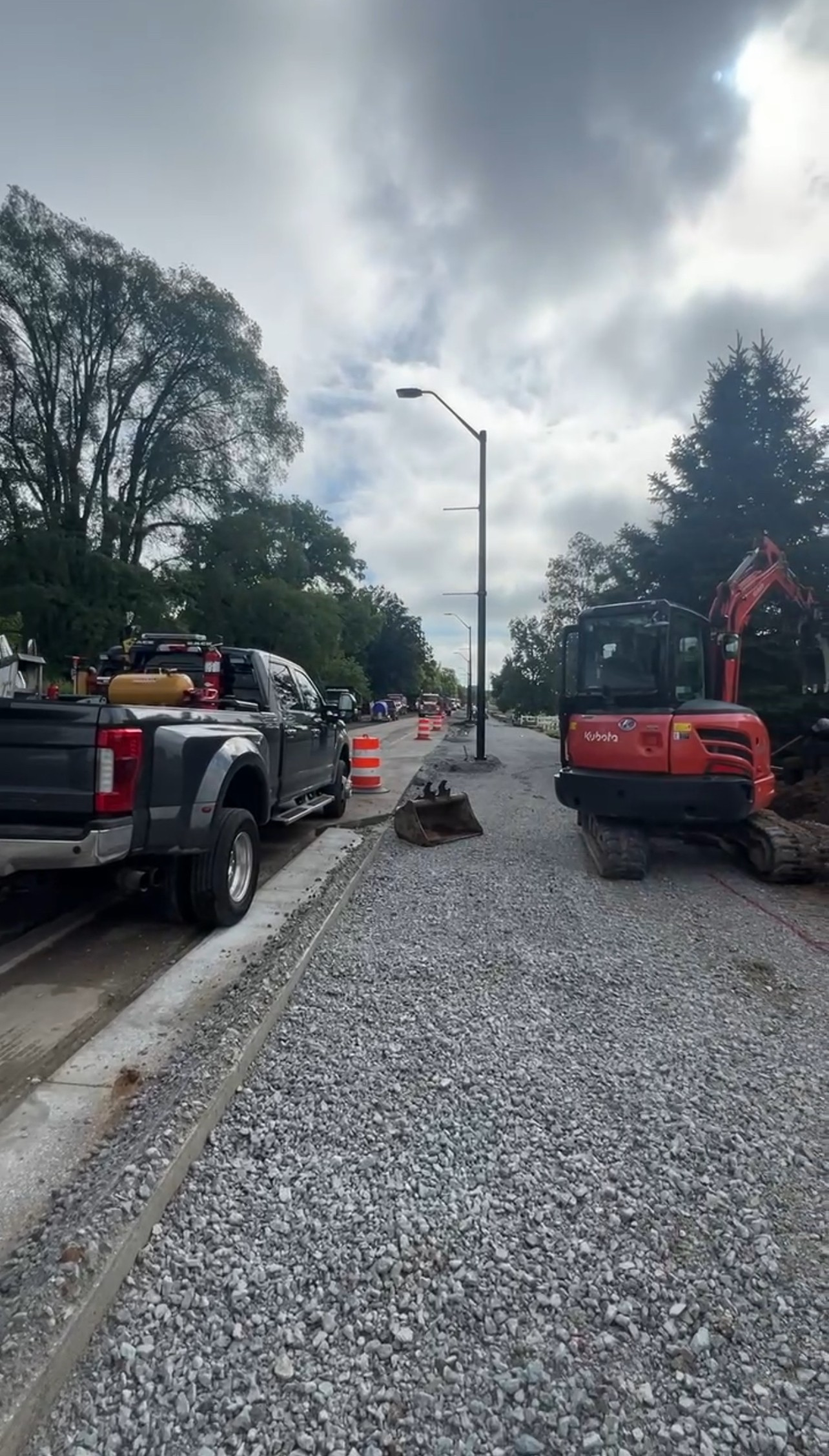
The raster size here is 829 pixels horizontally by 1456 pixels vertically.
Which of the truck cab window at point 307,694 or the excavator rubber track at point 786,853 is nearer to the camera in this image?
the excavator rubber track at point 786,853

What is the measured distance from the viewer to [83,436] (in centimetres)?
2461

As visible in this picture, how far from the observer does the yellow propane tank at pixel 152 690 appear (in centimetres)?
577

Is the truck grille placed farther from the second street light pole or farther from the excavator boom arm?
the second street light pole

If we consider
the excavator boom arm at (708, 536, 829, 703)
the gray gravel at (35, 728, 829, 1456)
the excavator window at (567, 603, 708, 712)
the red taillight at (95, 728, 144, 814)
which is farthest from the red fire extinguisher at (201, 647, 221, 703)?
the excavator boom arm at (708, 536, 829, 703)

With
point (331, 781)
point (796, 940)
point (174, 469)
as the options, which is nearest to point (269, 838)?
point (331, 781)

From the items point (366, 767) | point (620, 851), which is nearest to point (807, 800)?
point (620, 851)

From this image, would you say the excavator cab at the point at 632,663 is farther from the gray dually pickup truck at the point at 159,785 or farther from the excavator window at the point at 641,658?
the gray dually pickup truck at the point at 159,785

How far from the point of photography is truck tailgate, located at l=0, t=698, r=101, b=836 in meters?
3.97

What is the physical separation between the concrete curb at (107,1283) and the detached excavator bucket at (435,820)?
4.91 m

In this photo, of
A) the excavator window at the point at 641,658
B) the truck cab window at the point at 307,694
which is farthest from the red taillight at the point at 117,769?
the excavator window at the point at 641,658

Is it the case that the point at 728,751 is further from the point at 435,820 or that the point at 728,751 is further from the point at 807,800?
the point at 807,800

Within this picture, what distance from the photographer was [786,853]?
6.67 meters

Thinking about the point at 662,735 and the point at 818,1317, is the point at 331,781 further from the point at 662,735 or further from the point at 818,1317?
the point at 818,1317

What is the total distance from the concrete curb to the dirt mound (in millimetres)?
8899
